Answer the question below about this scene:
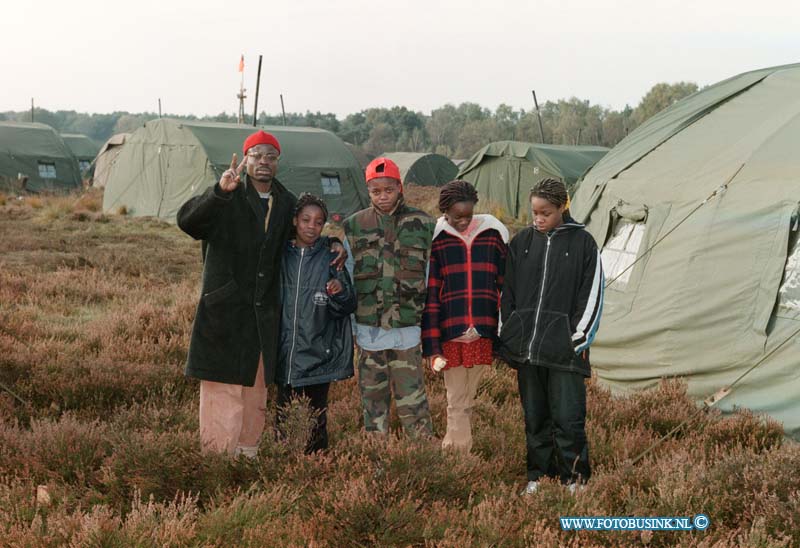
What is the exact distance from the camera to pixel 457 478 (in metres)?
3.89

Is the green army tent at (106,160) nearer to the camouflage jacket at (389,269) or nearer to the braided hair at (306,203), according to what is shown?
the braided hair at (306,203)

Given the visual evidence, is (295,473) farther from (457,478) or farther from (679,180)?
(679,180)

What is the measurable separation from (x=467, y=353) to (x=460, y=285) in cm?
39

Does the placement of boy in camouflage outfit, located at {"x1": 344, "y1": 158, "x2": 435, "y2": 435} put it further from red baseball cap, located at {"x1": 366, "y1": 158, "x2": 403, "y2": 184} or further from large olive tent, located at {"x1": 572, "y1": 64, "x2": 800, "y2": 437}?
large olive tent, located at {"x1": 572, "y1": 64, "x2": 800, "y2": 437}

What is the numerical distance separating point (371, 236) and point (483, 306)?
0.76 m

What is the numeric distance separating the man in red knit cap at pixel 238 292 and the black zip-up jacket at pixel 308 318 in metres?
0.07

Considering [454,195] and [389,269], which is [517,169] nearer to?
[454,195]

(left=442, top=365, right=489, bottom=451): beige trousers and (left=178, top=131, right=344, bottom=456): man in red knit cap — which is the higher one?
(left=178, top=131, right=344, bottom=456): man in red knit cap

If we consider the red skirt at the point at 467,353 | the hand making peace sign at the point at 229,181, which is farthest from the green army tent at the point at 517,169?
the hand making peace sign at the point at 229,181

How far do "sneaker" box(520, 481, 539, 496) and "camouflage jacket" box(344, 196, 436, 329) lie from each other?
1068 millimetres

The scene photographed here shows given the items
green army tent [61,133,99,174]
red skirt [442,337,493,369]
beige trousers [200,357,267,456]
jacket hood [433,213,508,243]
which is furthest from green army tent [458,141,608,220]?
green army tent [61,133,99,174]

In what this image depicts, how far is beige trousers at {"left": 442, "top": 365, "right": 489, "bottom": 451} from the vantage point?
4.48m

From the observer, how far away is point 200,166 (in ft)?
62.5

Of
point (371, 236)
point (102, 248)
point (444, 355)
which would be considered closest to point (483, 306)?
point (444, 355)
